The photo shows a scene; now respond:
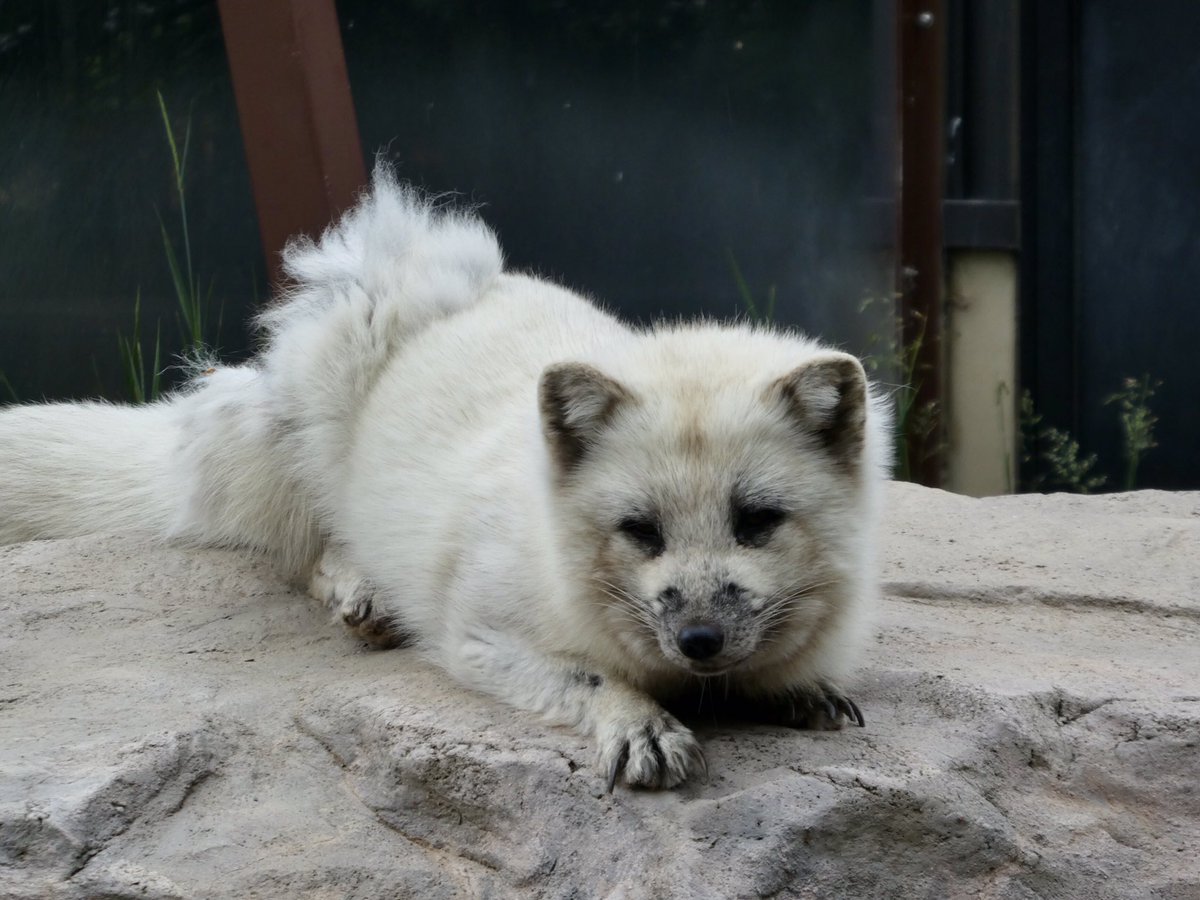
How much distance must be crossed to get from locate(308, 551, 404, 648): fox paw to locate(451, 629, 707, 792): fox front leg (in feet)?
1.75

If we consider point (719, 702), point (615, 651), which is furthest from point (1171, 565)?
point (615, 651)

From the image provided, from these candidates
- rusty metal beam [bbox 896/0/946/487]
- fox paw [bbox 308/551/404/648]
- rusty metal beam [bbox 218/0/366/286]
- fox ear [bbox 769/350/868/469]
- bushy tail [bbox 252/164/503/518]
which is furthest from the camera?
rusty metal beam [bbox 896/0/946/487]

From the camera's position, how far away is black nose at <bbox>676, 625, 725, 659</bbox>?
260 cm

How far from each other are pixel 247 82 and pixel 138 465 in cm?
165

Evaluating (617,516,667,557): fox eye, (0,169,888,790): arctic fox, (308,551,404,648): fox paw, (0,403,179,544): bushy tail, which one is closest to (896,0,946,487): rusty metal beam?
(0,169,888,790): arctic fox

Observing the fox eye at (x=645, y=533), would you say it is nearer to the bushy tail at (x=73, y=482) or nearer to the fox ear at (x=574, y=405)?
the fox ear at (x=574, y=405)

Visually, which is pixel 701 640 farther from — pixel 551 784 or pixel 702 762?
pixel 551 784

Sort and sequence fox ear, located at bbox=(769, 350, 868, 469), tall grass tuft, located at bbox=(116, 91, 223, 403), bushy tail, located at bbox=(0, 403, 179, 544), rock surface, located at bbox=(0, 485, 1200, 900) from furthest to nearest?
tall grass tuft, located at bbox=(116, 91, 223, 403), bushy tail, located at bbox=(0, 403, 179, 544), fox ear, located at bbox=(769, 350, 868, 469), rock surface, located at bbox=(0, 485, 1200, 900)

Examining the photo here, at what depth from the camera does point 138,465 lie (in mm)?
4598

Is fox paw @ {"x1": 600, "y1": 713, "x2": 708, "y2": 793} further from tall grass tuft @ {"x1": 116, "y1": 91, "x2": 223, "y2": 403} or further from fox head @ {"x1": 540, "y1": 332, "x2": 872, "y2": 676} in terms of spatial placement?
tall grass tuft @ {"x1": 116, "y1": 91, "x2": 223, "y2": 403}

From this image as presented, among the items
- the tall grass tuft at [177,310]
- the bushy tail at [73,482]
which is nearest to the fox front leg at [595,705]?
the bushy tail at [73,482]

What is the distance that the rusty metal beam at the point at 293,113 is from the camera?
523cm

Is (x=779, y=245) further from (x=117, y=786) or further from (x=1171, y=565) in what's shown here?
(x=117, y=786)

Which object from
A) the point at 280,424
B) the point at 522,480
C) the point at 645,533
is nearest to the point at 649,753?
the point at 645,533
